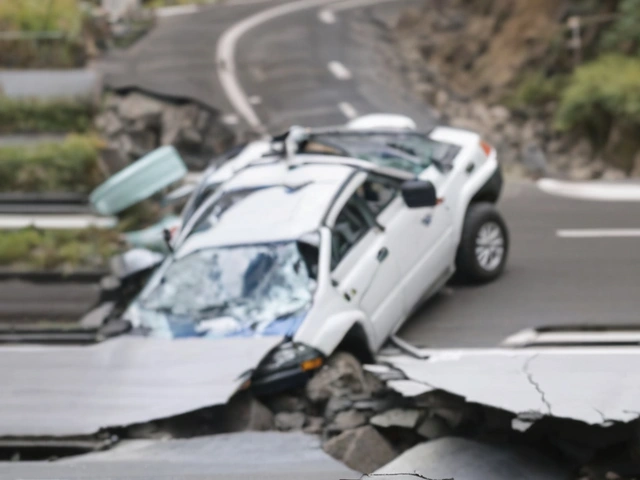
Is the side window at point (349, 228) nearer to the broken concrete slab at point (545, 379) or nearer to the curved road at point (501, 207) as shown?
the broken concrete slab at point (545, 379)

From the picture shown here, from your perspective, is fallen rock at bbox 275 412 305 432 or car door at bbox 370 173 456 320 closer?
fallen rock at bbox 275 412 305 432

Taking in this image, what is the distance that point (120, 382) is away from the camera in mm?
8242

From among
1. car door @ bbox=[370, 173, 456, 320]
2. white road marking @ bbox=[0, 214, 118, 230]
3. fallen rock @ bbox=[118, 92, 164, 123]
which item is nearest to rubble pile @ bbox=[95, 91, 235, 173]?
fallen rock @ bbox=[118, 92, 164, 123]

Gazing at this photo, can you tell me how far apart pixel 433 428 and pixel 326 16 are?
24437 mm

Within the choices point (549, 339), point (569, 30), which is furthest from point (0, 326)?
point (569, 30)

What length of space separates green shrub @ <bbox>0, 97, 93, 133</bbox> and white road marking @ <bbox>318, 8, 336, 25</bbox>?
12.0m

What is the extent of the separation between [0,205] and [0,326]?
415cm

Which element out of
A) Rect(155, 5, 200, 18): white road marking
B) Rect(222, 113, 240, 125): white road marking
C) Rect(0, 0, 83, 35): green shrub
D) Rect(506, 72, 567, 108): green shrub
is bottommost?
Rect(506, 72, 567, 108): green shrub

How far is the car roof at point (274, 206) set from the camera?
9.42m

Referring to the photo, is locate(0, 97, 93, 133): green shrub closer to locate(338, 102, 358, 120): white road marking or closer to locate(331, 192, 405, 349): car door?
locate(338, 102, 358, 120): white road marking

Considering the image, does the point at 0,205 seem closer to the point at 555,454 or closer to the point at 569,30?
the point at 555,454

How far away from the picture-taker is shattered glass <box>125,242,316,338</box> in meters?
8.78

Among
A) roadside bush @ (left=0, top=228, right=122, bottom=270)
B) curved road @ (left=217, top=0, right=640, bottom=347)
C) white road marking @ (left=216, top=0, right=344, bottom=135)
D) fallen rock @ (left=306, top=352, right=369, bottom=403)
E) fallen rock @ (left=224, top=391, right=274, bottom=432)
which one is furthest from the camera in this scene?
white road marking @ (left=216, top=0, right=344, bottom=135)

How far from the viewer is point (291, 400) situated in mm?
8203
